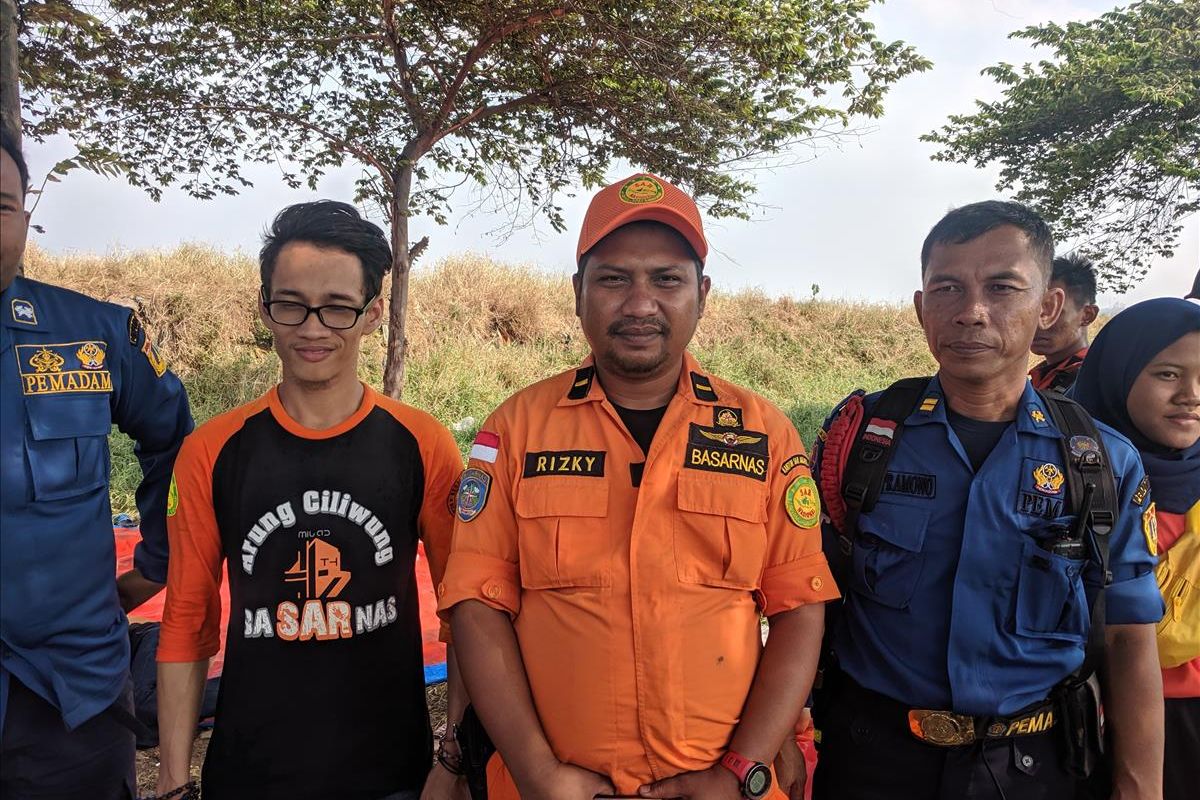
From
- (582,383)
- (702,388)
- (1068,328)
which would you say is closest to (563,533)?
(582,383)

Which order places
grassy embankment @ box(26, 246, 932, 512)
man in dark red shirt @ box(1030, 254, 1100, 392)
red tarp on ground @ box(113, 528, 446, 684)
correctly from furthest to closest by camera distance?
grassy embankment @ box(26, 246, 932, 512), man in dark red shirt @ box(1030, 254, 1100, 392), red tarp on ground @ box(113, 528, 446, 684)

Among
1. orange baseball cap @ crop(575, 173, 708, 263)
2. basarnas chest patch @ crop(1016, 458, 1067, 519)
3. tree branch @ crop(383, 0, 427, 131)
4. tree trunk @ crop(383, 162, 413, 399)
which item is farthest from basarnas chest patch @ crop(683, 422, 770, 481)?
tree branch @ crop(383, 0, 427, 131)

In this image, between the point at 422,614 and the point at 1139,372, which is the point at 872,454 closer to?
the point at 1139,372

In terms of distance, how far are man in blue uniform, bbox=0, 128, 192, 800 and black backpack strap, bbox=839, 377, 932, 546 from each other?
198cm

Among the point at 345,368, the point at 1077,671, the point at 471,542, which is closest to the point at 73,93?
the point at 345,368

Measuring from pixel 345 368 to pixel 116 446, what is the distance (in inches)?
346

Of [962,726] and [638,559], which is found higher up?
[638,559]

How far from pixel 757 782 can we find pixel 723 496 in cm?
64

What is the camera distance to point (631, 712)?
65.9 inches

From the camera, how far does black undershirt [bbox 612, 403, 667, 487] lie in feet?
6.31

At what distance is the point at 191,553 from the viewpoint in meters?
1.87

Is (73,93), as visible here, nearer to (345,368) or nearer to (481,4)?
(481,4)

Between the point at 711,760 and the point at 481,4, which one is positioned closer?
the point at 711,760

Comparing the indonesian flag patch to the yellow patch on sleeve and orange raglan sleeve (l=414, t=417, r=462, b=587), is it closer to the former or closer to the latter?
orange raglan sleeve (l=414, t=417, r=462, b=587)
